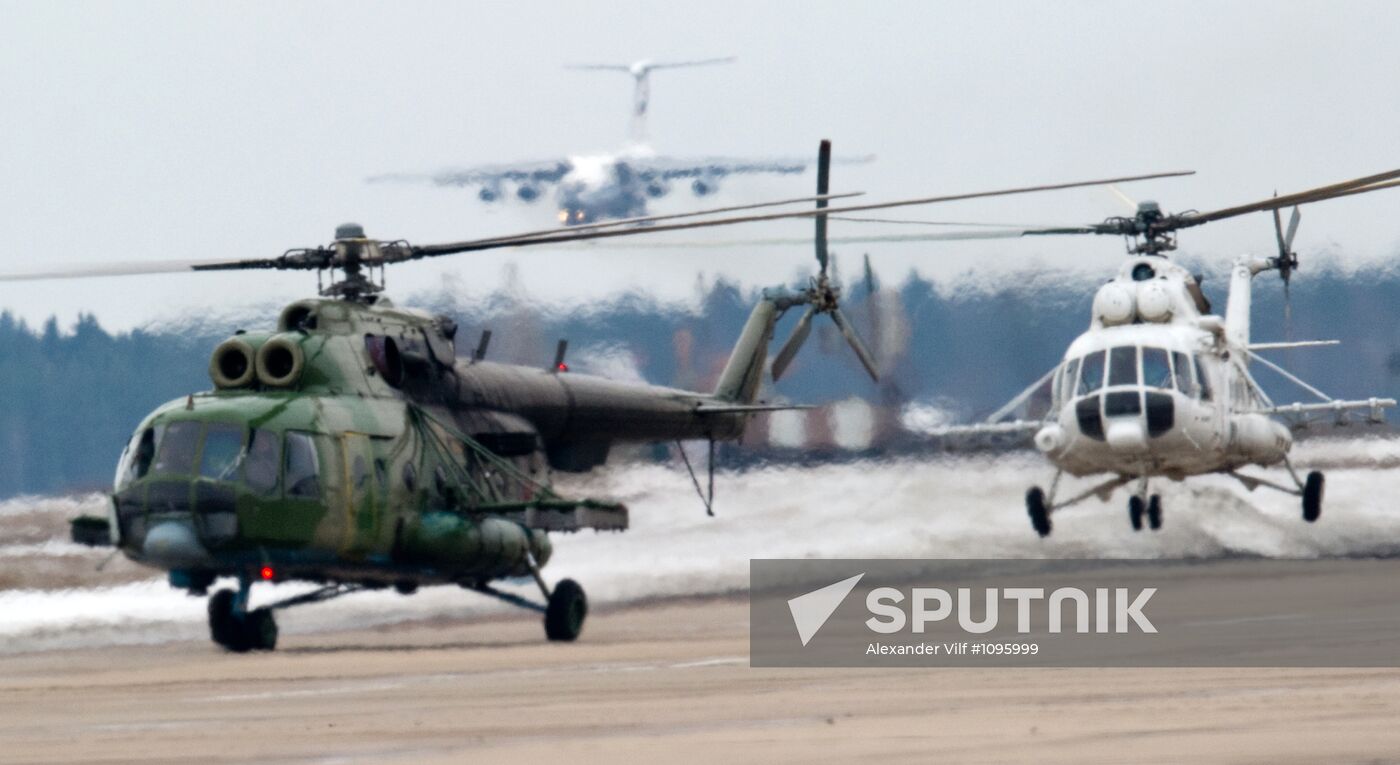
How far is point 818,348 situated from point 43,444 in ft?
33.3

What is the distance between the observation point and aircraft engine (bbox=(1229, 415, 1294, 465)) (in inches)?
1077

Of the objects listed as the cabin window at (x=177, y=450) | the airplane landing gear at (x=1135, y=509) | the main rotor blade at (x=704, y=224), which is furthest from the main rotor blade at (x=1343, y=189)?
the airplane landing gear at (x=1135, y=509)

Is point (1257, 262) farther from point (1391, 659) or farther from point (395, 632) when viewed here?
point (1391, 659)

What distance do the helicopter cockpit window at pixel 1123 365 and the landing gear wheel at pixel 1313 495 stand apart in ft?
12.0

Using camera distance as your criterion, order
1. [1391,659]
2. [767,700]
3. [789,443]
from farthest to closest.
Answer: [789,443]
[1391,659]
[767,700]

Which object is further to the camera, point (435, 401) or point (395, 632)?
point (395, 632)

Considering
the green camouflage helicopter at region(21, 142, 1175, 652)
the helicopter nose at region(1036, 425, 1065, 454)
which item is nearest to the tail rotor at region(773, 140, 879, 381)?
the helicopter nose at region(1036, 425, 1065, 454)

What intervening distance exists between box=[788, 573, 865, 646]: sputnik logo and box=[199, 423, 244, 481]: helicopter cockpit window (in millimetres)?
4551

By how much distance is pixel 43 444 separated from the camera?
100 ft

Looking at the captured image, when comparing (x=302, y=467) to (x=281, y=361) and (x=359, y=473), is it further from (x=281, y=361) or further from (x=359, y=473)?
(x=281, y=361)

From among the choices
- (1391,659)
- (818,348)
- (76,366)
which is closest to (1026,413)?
(818,348)

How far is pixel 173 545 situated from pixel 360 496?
156 cm

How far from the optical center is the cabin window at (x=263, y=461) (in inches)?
704

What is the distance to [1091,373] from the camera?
2662 centimetres
